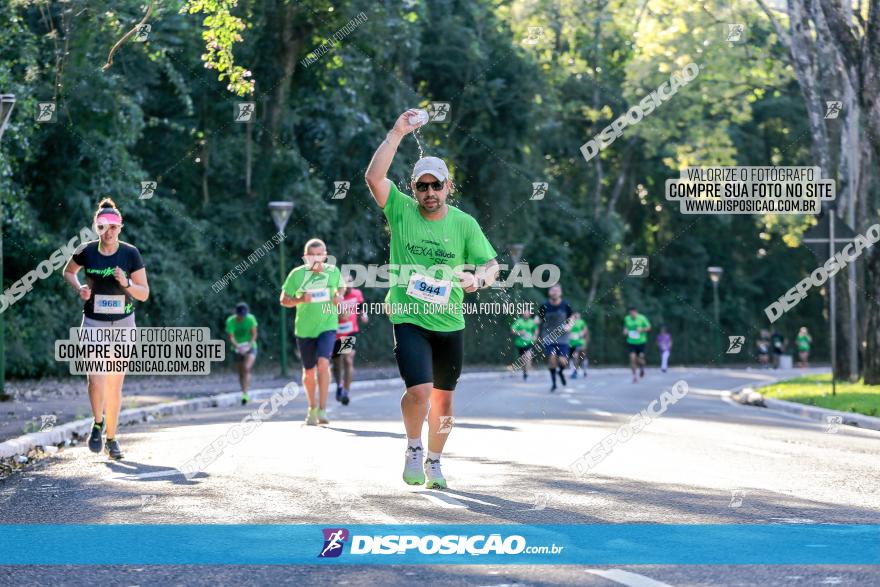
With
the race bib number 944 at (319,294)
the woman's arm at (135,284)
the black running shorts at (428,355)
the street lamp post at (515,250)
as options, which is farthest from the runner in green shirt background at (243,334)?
the street lamp post at (515,250)

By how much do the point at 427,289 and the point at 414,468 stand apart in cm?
120

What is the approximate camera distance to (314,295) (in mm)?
16078

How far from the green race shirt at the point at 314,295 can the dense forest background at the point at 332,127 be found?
5430 millimetres

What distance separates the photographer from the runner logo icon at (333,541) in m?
6.82

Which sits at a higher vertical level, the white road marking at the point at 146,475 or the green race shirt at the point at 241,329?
the green race shirt at the point at 241,329

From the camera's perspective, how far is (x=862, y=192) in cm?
2742

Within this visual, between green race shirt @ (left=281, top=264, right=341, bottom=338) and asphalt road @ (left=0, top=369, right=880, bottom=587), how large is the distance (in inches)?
46.9

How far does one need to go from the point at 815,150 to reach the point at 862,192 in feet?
5.21

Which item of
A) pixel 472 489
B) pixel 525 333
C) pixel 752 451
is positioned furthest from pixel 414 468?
pixel 525 333

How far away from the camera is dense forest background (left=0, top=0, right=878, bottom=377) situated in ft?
90.2

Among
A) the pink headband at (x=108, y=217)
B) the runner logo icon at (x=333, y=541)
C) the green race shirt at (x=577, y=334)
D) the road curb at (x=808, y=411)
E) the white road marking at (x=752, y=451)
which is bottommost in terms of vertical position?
the road curb at (x=808, y=411)

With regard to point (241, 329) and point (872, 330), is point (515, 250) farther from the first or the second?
point (241, 329)

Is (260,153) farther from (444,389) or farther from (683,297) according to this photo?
(683,297)

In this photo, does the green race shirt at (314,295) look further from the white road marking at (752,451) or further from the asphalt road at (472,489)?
the white road marking at (752,451)
